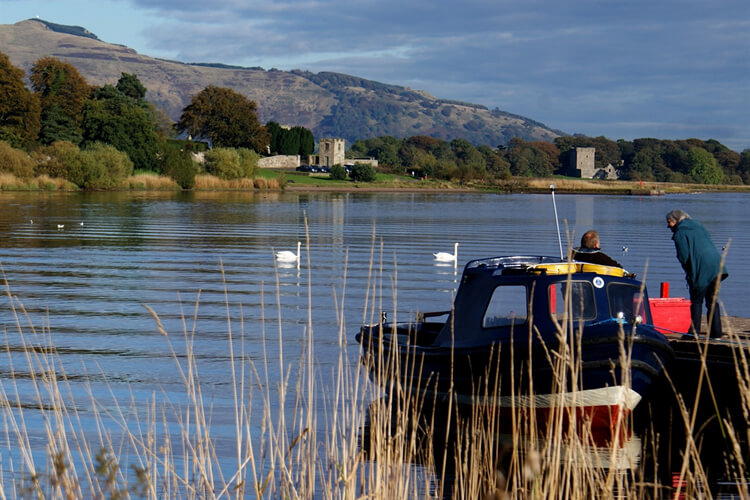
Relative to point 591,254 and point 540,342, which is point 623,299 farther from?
point 591,254

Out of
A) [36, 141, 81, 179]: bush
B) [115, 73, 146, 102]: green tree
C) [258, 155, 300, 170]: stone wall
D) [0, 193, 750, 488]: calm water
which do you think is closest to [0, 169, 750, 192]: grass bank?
[36, 141, 81, 179]: bush

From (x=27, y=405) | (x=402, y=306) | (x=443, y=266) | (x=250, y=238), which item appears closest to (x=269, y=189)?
(x=250, y=238)

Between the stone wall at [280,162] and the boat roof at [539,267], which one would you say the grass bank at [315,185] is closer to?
the stone wall at [280,162]

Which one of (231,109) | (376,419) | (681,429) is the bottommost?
(681,429)

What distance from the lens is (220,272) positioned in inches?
1046

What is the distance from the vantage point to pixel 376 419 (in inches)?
264

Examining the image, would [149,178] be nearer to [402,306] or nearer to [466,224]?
[466,224]

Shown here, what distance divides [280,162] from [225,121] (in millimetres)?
14953

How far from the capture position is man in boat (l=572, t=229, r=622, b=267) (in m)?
12.7

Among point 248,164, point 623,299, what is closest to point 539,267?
point 623,299

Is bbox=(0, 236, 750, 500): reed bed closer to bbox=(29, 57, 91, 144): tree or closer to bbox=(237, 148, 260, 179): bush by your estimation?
bbox=(29, 57, 91, 144): tree

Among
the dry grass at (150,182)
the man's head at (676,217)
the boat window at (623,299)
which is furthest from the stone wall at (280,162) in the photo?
the boat window at (623,299)

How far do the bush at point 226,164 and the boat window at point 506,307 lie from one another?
9154 centimetres

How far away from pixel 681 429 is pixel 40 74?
107192mm
